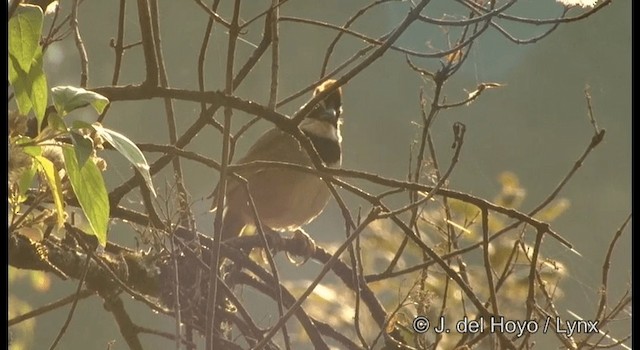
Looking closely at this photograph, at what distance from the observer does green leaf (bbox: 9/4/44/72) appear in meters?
0.47

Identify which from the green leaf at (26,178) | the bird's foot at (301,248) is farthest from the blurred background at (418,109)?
the green leaf at (26,178)

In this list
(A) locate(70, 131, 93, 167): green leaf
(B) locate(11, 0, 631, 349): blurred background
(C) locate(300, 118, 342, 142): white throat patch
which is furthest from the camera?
(C) locate(300, 118, 342, 142): white throat patch

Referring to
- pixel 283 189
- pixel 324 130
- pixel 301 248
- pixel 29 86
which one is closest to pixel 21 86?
pixel 29 86

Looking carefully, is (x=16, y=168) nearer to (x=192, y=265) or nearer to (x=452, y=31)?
(x=192, y=265)

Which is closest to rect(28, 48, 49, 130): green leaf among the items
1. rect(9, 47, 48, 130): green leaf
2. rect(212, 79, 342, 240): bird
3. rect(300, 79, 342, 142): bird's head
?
rect(9, 47, 48, 130): green leaf

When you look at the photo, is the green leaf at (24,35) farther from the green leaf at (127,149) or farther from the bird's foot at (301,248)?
the bird's foot at (301,248)

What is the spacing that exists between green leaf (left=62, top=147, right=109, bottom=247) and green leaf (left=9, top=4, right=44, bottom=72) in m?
0.05

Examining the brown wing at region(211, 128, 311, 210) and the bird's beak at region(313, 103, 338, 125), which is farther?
the bird's beak at region(313, 103, 338, 125)

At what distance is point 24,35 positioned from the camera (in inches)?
18.9

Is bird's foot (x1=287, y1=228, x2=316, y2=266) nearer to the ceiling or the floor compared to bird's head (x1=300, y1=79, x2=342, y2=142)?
nearer to the floor

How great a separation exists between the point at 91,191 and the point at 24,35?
88 millimetres

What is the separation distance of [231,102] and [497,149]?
143 centimetres

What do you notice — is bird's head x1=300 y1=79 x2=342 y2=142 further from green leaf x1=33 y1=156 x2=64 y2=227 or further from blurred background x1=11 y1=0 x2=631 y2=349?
green leaf x1=33 y1=156 x2=64 y2=227

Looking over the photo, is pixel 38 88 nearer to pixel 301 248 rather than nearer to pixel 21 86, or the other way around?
pixel 21 86
